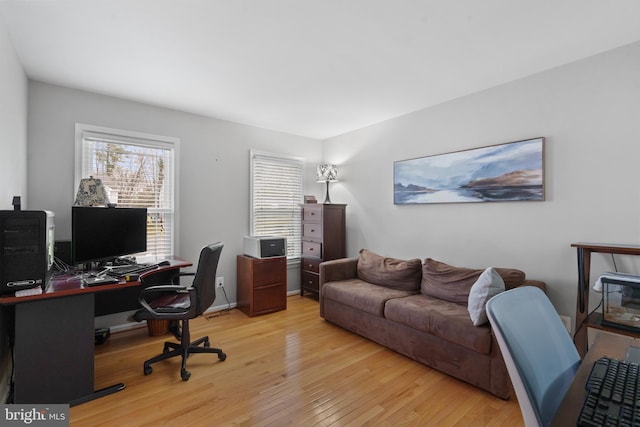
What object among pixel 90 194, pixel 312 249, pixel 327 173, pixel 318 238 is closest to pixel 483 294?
pixel 318 238

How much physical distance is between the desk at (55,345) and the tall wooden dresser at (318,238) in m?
2.61

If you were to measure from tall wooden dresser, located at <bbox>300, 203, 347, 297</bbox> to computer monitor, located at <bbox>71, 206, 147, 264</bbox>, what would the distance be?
2172 millimetres

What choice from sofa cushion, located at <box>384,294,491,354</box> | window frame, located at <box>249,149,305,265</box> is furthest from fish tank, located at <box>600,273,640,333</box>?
window frame, located at <box>249,149,305,265</box>

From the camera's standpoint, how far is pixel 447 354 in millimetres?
2377

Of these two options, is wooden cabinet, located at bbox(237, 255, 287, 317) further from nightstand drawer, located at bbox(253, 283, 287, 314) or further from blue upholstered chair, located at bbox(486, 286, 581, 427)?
blue upholstered chair, located at bbox(486, 286, 581, 427)

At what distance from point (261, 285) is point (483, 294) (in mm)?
2539

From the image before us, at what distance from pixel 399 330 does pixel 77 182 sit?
3.51 metres

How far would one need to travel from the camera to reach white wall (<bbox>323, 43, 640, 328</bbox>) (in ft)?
7.46

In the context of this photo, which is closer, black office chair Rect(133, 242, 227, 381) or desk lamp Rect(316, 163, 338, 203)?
black office chair Rect(133, 242, 227, 381)

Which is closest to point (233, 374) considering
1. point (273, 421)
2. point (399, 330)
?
point (273, 421)

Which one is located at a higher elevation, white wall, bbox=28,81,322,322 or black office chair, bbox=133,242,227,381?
white wall, bbox=28,81,322,322

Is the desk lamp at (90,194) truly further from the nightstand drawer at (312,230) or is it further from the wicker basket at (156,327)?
the nightstand drawer at (312,230)

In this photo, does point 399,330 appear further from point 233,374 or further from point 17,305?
point 17,305

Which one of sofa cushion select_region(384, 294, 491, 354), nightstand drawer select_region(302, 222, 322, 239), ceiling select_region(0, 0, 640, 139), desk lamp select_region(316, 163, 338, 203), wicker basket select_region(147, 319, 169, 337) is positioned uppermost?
ceiling select_region(0, 0, 640, 139)
